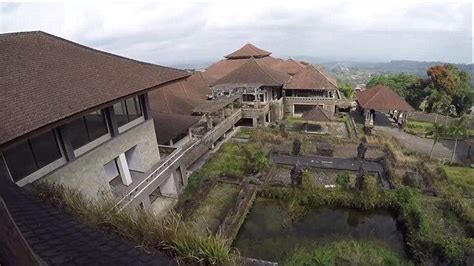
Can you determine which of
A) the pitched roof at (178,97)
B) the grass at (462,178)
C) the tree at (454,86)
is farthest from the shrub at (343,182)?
the tree at (454,86)

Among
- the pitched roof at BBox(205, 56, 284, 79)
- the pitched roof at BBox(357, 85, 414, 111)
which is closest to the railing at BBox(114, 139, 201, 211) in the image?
the pitched roof at BBox(357, 85, 414, 111)

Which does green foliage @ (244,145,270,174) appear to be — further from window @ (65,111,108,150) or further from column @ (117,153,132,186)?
window @ (65,111,108,150)

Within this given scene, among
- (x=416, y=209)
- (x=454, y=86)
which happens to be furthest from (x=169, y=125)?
(x=454, y=86)

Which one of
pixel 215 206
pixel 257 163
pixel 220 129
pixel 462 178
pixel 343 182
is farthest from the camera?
pixel 220 129

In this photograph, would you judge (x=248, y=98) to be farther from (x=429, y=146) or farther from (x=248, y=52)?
(x=429, y=146)

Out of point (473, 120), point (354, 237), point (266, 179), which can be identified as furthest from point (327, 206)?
point (473, 120)

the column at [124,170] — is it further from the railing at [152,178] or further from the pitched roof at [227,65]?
the pitched roof at [227,65]
